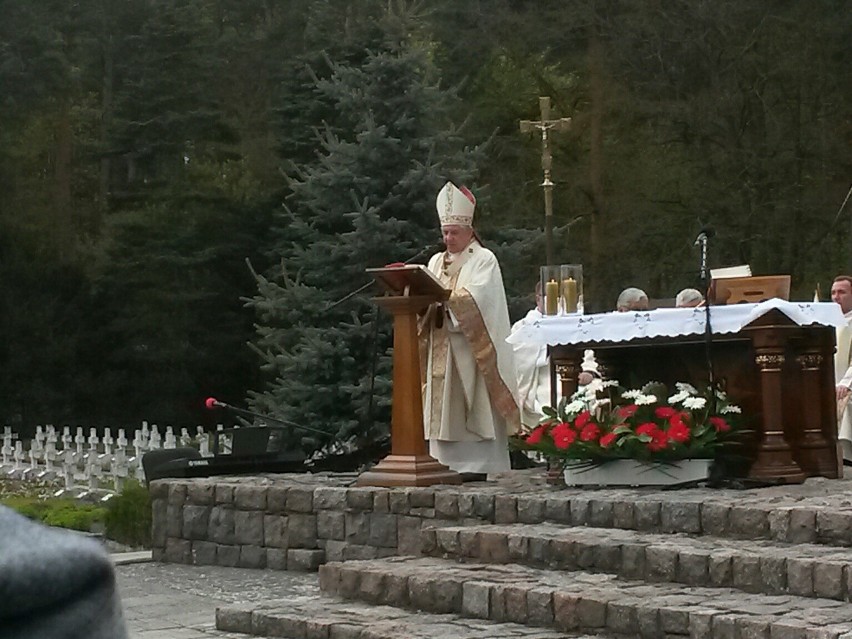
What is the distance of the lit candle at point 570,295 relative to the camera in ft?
30.2

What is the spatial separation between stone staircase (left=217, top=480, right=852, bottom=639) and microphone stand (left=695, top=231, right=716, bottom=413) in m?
0.77

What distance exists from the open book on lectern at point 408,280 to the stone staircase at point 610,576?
1.45 m

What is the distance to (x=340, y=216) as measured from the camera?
14.4 meters

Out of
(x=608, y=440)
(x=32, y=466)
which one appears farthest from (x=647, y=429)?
(x=32, y=466)

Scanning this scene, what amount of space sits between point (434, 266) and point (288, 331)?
5.27 m

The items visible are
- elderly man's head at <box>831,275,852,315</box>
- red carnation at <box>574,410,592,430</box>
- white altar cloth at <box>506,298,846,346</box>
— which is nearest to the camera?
white altar cloth at <box>506,298,846,346</box>

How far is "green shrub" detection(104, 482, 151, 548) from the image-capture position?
12.2 meters

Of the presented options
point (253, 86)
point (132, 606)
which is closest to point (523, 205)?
point (253, 86)

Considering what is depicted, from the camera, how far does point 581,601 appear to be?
593 centimetres

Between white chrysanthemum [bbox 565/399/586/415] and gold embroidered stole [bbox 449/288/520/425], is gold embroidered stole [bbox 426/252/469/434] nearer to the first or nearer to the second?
gold embroidered stole [bbox 449/288/520/425]

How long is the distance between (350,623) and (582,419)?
242 centimetres

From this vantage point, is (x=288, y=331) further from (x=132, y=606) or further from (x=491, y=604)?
(x=491, y=604)

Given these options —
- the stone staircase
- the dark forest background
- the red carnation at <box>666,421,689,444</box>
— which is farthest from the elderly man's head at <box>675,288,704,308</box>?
the dark forest background

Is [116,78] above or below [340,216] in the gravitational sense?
above
